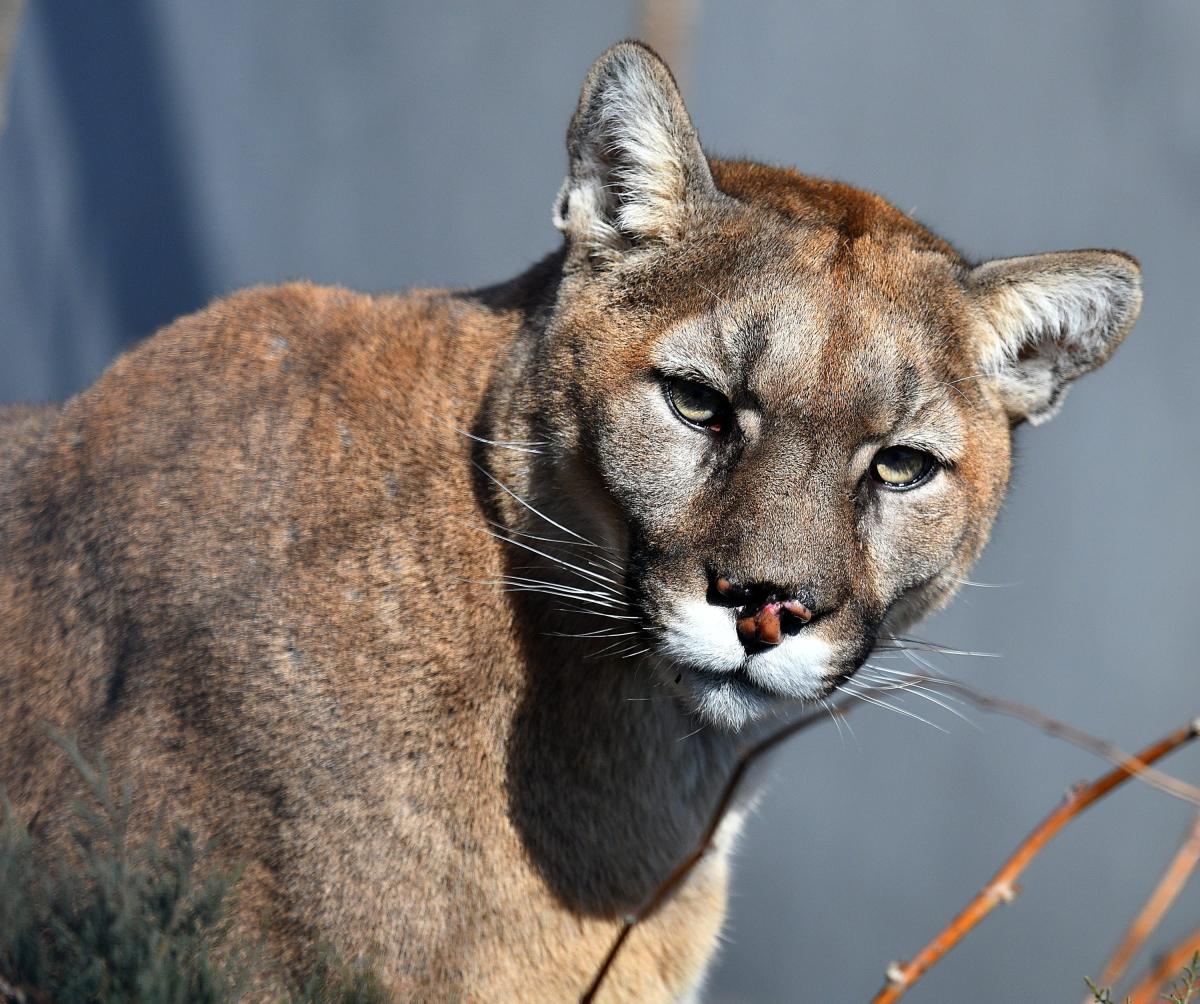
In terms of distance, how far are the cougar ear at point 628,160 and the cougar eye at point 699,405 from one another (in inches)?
12.1

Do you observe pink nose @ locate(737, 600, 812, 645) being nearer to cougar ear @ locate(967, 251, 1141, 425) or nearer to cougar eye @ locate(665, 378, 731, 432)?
cougar eye @ locate(665, 378, 731, 432)

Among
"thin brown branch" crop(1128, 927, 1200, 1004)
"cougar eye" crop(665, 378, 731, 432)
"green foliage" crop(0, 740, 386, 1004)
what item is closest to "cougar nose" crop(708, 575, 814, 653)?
"cougar eye" crop(665, 378, 731, 432)

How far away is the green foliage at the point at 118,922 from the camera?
5.15 ft

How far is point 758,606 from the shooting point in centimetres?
194

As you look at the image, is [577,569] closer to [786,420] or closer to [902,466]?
[786,420]

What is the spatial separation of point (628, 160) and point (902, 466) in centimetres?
72

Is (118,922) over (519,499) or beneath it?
beneath

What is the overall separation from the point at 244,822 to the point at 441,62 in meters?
3.06

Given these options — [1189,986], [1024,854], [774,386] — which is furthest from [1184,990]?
[774,386]

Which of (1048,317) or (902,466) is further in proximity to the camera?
(1048,317)

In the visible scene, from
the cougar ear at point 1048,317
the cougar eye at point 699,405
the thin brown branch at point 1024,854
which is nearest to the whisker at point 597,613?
the cougar eye at point 699,405

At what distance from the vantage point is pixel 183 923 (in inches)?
67.3

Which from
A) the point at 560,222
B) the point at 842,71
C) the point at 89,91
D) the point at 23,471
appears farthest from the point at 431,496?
the point at 842,71

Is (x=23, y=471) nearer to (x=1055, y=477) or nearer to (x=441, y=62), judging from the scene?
(x=441, y=62)
